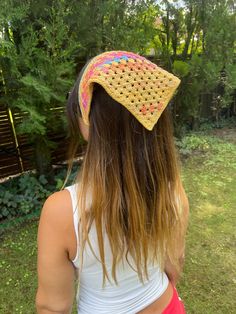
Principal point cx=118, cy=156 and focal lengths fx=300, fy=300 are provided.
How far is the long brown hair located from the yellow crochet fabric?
31mm

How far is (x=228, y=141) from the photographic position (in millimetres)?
6270

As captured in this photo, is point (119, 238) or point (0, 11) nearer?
point (119, 238)

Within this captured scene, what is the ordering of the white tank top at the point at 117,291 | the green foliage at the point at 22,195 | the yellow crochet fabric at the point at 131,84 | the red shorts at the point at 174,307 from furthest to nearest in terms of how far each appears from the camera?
the green foliage at the point at 22,195 → the red shorts at the point at 174,307 → the white tank top at the point at 117,291 → the yellow crochet fabric at the point at 131,84

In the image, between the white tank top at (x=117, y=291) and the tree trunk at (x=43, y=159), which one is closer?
the white tank top at (x=117, y=291)

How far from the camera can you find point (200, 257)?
2.90 meters

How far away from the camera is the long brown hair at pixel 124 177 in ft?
2.54

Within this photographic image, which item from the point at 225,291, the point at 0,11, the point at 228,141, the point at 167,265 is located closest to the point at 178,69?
the point at 228,141

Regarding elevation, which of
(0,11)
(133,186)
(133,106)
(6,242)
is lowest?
(6,242)

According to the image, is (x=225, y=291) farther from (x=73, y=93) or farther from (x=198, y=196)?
(x=73, y=93)

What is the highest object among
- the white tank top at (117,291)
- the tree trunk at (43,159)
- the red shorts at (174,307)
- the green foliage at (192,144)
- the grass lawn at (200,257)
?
the white tank top at (117,291)

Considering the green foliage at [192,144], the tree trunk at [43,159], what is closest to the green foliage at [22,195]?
the tree trunk at [43,159]

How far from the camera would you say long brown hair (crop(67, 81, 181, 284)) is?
774 millimetres

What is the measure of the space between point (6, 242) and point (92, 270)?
252cm

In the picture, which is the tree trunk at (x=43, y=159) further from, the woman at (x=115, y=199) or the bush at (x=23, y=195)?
the woman at (x=115, y=199)
